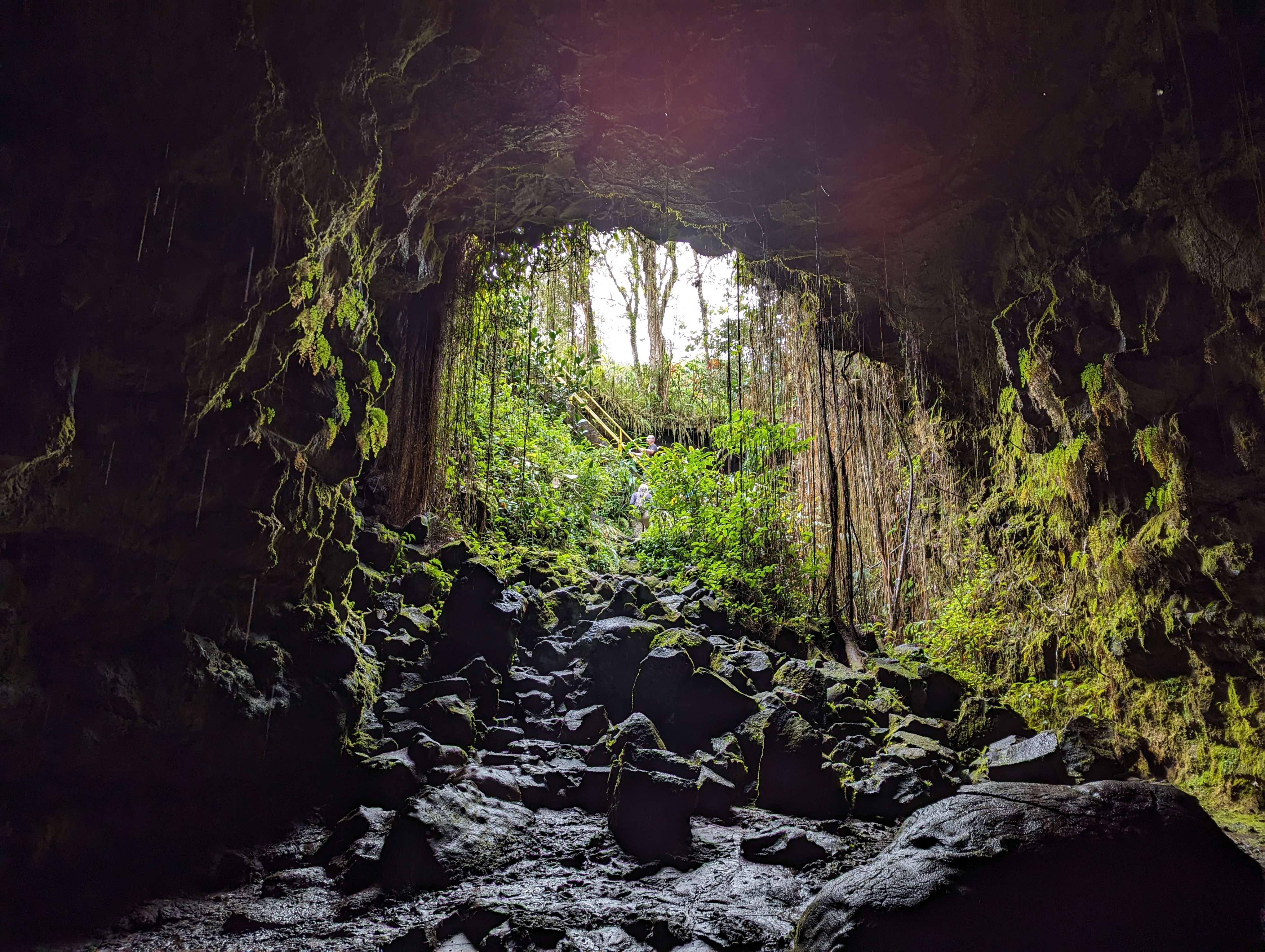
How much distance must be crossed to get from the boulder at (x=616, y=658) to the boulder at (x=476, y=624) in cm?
78

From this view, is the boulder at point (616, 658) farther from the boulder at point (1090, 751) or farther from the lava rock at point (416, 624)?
the boulder at point (1090, 751)

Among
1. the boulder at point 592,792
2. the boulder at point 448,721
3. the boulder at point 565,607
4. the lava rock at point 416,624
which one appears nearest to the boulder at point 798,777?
the boulder at point 592,792

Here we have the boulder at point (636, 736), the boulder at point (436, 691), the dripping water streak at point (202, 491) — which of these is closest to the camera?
the dripping water streak at point (202, 491)

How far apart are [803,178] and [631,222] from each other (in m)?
1.63

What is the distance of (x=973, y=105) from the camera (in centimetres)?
408

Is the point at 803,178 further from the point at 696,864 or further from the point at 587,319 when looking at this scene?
the point at 587,319

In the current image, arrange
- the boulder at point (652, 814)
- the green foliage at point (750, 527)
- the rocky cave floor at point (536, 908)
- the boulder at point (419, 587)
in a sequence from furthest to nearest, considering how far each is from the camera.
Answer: the green foliage at point (750, 527) → the boulder at point (419, 587) → the boulder at point (652, 814) → the rocky cave floor at point (536, 908)

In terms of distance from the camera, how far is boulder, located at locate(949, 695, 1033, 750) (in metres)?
4.75

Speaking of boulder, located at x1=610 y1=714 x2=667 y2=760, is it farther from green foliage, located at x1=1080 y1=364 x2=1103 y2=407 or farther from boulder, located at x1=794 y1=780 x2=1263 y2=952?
green foliage, located at x1=1080 y1=364 x2=1103 y2=407

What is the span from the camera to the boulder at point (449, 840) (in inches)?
129

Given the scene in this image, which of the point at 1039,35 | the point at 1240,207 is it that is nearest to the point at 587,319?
the point at 1039,35

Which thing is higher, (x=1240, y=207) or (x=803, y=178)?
(x=803, y=178)

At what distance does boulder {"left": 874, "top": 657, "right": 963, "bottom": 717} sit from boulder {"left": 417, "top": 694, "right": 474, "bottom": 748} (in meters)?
3.55

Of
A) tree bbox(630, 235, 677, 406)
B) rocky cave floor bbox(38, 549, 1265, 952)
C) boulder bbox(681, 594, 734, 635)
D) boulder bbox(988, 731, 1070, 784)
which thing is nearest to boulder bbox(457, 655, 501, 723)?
rocky cave floor bbox(38, 549, 1265, 952)
